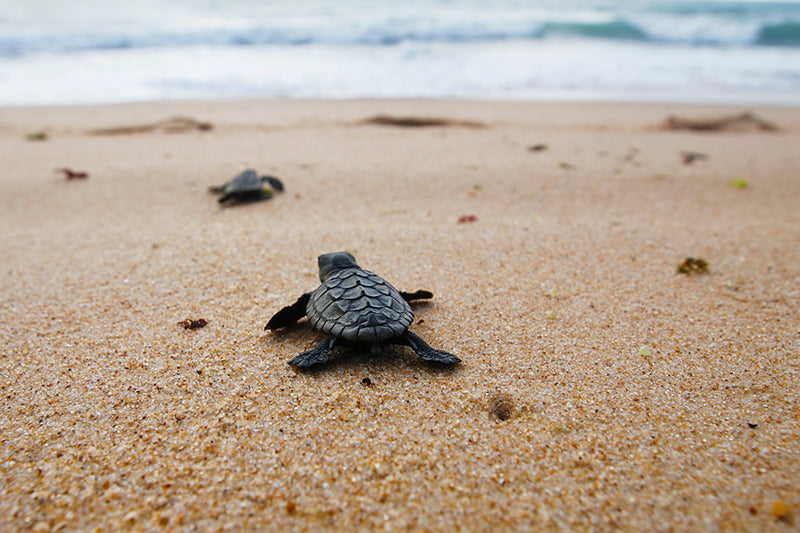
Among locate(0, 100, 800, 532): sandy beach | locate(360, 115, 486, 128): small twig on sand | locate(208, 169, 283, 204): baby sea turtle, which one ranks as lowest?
locate(0, 100, 800, 532): sandy beach

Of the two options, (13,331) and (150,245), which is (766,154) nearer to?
(150,245)

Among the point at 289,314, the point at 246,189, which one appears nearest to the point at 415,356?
the point at 289,314

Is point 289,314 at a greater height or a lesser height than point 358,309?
lesser

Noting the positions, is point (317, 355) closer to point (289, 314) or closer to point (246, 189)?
point (289, 314)

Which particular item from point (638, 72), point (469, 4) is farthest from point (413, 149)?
point (469, 4)

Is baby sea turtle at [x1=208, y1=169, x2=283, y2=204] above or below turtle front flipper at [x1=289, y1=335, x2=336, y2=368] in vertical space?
above

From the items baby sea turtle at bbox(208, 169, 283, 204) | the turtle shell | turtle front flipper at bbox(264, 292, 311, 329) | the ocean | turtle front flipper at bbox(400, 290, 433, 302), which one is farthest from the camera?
the ocean

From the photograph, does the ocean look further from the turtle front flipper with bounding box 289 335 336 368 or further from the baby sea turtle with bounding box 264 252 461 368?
the turtle front flipper with bounding box 289 335 336 368

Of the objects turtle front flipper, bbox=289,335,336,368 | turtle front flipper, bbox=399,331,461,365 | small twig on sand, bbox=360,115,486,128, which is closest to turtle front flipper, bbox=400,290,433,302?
turtle front flipper, bbox=399,331,461,365
